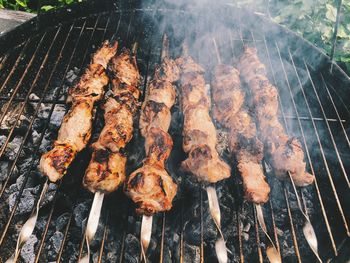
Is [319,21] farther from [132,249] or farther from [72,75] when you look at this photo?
[132,249]

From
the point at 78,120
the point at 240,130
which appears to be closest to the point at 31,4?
the point at 78,120

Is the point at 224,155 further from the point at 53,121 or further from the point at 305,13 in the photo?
the point at 305,13

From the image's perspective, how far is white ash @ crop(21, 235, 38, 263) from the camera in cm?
246

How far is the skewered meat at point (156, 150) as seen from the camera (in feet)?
6.83

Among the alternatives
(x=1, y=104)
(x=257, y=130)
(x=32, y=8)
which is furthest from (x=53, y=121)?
(x=32, y=8)

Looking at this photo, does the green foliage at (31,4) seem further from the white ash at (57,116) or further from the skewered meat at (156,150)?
the skewered meat at (156,150)

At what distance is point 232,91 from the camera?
9.78 ft

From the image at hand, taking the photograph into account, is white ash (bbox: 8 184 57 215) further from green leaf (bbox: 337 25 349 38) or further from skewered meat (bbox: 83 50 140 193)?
green leaf (bbox: 337 25 349 38)

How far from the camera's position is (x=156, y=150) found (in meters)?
2.41

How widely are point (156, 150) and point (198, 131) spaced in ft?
1.19

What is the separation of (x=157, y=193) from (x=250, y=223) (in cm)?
101

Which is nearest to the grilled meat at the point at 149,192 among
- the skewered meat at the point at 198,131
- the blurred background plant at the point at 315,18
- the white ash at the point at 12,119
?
the skewered meat at the point at 198,131

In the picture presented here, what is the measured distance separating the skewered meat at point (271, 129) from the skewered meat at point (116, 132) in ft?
3.53

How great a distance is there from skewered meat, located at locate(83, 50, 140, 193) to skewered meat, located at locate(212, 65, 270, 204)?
75 cm
